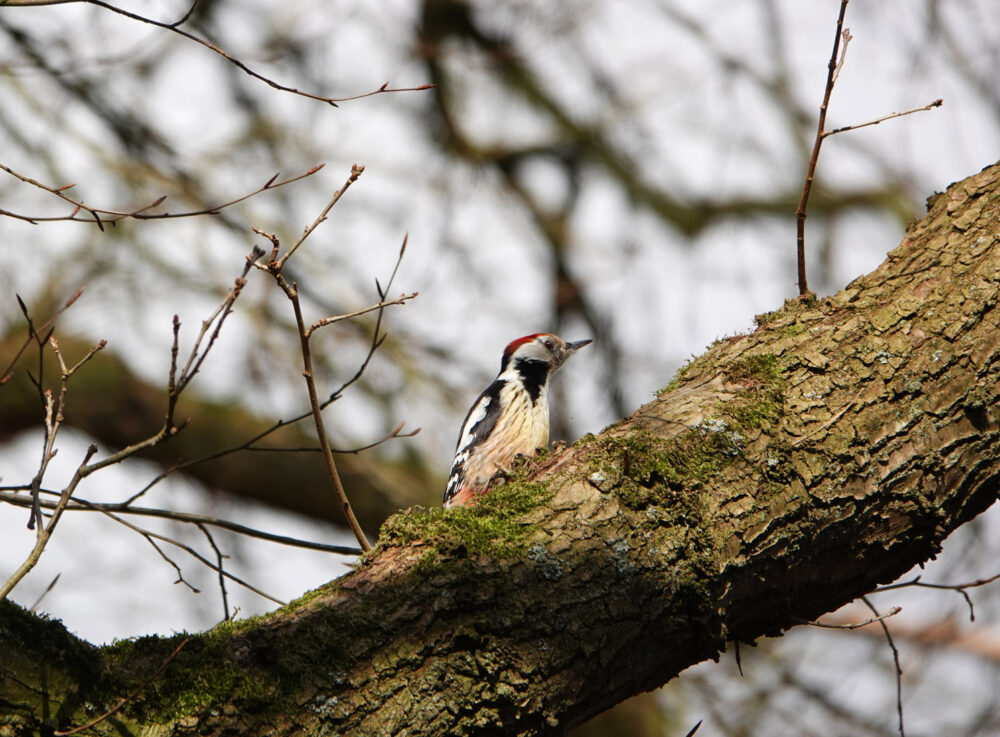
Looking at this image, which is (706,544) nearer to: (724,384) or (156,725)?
(724,384)

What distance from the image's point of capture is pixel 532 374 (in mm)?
5379

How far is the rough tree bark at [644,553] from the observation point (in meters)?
1.92

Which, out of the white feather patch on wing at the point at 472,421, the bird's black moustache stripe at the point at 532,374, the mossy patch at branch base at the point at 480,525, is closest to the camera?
the mossy patch at branch base at the point at 480,525

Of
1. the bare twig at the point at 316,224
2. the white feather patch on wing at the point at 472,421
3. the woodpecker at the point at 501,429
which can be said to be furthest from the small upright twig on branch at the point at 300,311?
the white feather patch on wing at the point at 472,421

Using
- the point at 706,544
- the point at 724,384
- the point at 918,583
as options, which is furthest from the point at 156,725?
the point at 918,583

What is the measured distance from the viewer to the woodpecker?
4.56m

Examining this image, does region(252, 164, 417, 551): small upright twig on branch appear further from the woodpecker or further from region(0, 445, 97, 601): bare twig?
the woodpecker

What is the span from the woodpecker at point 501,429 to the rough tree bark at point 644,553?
6.34 ft

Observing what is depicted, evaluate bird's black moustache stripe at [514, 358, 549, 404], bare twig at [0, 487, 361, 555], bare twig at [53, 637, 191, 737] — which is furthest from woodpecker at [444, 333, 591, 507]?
bare twig at [53, 637, 191, 737]

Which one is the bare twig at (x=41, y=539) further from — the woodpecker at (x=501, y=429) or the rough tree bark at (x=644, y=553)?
the woodpecker at (x=501, y=429)

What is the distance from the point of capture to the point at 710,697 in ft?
22.9

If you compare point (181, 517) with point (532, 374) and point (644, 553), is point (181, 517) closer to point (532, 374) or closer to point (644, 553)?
point (644, 553)

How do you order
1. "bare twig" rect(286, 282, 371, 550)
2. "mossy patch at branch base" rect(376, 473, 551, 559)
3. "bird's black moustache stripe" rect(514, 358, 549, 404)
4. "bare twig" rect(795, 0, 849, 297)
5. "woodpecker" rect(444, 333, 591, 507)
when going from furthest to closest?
"bird's black moustache stripe" rect(514, 358, 549, 404) → "woodpecker" rect(444, 333, 591, 507) → "bare twig" rect(795, 0, 849, 297) → "bare twig" rect(286, 282, 371, 550) → "mossy patch at branch base" rect(376, 473, 551, 559)

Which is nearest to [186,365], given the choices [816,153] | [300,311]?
[300,311]
